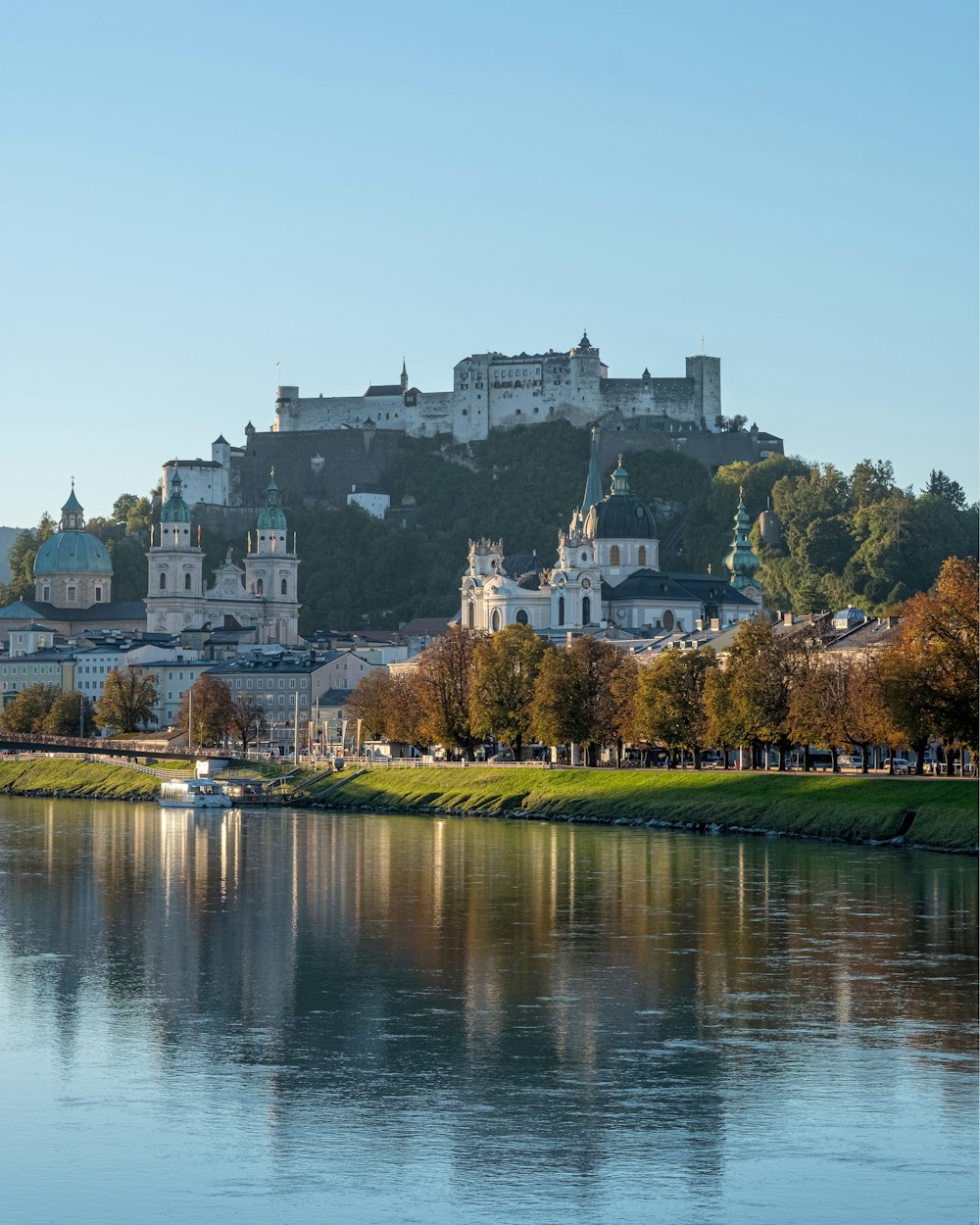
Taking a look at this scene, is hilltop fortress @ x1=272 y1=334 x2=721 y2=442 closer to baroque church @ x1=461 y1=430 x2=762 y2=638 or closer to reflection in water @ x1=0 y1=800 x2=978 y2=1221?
baroque church @ x1=461 y1=430 x2=762 y2=638

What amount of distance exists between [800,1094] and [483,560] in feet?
306

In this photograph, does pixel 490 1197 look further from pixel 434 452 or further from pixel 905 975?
pixel 434 452

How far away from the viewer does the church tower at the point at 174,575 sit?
146875mm

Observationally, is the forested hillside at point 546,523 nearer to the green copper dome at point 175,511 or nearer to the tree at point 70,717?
the green copper dome at point 175,511

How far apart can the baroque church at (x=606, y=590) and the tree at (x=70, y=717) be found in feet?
63.1

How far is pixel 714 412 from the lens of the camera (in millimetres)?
149625

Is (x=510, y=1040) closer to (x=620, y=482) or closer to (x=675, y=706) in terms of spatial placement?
(x=675, y=706)

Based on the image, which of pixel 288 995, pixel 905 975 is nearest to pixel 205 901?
pixel 288 995


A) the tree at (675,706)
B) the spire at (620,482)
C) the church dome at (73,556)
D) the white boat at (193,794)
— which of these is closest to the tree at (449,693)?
the white boat at (193,794)

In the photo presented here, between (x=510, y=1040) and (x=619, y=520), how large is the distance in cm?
9453

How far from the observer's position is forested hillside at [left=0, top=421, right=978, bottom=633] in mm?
122312

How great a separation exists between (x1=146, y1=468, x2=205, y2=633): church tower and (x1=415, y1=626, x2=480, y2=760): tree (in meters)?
59.4

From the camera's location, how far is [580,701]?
77.4m

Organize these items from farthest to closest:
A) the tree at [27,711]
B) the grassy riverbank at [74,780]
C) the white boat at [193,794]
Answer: the tree at [27,711]
the grassy riverbank at [74,780]
the white boat at [193,794]
